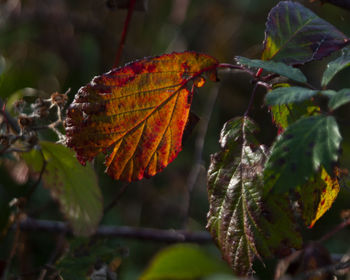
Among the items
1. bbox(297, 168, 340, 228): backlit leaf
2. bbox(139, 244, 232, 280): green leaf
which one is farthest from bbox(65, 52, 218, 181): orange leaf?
bbox(139, 244, 232, 280): green leaf

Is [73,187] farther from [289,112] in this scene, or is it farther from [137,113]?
[289,112]

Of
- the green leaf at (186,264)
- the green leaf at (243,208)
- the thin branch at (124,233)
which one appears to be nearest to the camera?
the green leaf at (186,264)

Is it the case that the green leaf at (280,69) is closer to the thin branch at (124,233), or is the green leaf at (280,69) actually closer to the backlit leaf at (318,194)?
the backlit leaf at (318,194)

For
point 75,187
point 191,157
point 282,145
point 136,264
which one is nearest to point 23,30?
point 191,157

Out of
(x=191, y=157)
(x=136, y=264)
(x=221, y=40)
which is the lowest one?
(x=136, y=264)

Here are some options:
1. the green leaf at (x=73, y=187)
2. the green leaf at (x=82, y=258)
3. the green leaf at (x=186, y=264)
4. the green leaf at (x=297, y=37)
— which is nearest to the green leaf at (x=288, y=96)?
the green leaf at (x=297, y=37)

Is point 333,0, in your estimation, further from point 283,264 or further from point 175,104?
point 283,264
